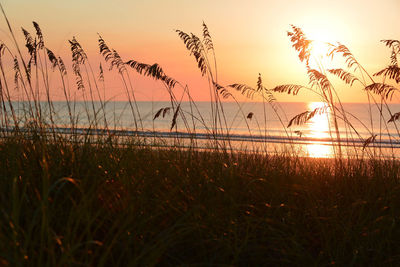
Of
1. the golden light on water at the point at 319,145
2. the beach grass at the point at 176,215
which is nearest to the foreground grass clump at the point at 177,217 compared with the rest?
the beach grass at the point at 176,215

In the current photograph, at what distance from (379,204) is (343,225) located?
22.6 inches

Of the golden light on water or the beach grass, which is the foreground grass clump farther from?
the golden light on water

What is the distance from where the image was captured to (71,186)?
86.4 inches

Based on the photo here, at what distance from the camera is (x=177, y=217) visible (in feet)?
7.25

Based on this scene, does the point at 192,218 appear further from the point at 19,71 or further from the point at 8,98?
the point at 19,71

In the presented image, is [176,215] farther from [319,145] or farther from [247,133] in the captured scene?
[247,133]

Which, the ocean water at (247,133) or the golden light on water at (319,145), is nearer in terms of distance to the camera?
the ocean water at (247,133)

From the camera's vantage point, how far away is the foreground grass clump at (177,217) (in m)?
1.81

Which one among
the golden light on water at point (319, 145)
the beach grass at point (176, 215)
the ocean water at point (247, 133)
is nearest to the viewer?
the beach grass at point (176, 215)

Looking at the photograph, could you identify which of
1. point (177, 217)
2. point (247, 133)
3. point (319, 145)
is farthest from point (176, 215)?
point (247, 133)

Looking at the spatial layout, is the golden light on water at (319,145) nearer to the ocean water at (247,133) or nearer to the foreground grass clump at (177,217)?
the ocean water at (247,133)

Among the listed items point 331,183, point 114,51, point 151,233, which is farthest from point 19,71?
point 331,183

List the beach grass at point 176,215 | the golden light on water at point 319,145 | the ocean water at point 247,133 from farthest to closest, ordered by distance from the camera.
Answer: the golden light on water at point 319,145 → the ocean water at point 247,133 → the beach grass at point 176,215

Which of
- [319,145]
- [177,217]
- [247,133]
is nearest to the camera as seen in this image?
[177,217]
